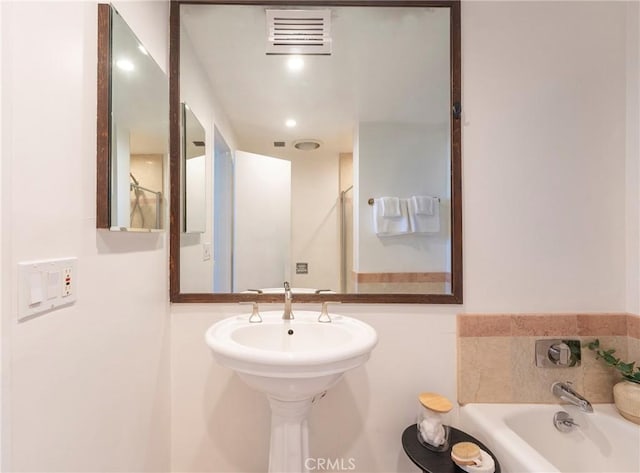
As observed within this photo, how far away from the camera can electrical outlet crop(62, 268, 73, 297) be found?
2.30 feet

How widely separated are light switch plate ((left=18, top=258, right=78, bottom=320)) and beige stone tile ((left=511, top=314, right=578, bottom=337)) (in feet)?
5.14

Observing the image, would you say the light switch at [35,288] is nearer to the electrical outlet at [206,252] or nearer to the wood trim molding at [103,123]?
the wood trim molding at [103,123]

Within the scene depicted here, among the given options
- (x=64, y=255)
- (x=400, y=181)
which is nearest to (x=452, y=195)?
(x=400, y=181)

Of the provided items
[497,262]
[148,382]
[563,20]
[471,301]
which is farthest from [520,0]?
[148,382]

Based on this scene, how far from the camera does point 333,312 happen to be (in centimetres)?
132

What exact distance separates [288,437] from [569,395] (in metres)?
1.13

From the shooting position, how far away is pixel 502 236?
1.32 metres

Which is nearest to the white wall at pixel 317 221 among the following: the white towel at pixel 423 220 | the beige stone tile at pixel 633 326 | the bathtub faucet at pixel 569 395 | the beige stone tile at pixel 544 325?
the white towel at pixel 423 220

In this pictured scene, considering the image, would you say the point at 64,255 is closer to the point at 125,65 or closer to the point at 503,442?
the point at 125,65

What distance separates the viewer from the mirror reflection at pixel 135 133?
88 cm

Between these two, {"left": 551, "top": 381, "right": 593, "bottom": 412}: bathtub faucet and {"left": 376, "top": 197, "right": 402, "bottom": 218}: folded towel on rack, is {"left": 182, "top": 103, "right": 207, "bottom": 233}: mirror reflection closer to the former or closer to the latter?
{"left": 376, "top": 197, "right": 402, "bottom": 218}: folded towel on rack

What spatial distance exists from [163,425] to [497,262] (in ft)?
5.16

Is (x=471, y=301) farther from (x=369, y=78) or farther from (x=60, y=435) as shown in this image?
(x=60, y=435)

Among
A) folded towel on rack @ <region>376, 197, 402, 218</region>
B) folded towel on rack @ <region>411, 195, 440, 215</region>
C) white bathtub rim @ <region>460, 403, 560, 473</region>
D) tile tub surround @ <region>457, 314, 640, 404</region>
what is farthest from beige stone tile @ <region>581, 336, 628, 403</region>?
folded towel on rack @ <region>376, 197, 402, 218</region>
